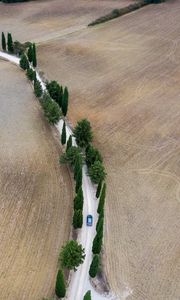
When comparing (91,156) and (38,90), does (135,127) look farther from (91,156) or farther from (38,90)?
(38,90)

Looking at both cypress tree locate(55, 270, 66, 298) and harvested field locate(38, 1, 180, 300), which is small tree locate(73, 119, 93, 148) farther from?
cypress tree locate(55, 270, 66, 298)

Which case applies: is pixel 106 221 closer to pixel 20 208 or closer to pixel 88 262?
pixel 88 262

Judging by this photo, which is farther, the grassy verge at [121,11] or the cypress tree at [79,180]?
the grassy verge at [121,11]

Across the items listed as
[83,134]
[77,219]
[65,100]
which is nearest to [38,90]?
[65,100]

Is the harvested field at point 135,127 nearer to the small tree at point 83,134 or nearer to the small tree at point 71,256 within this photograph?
the small tree at point 83,134

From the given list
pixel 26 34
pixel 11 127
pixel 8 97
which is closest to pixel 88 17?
pixel 26 34

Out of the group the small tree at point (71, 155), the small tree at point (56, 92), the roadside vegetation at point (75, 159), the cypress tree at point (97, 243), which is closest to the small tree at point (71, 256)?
the roadside vegetation at point (75, 159)
